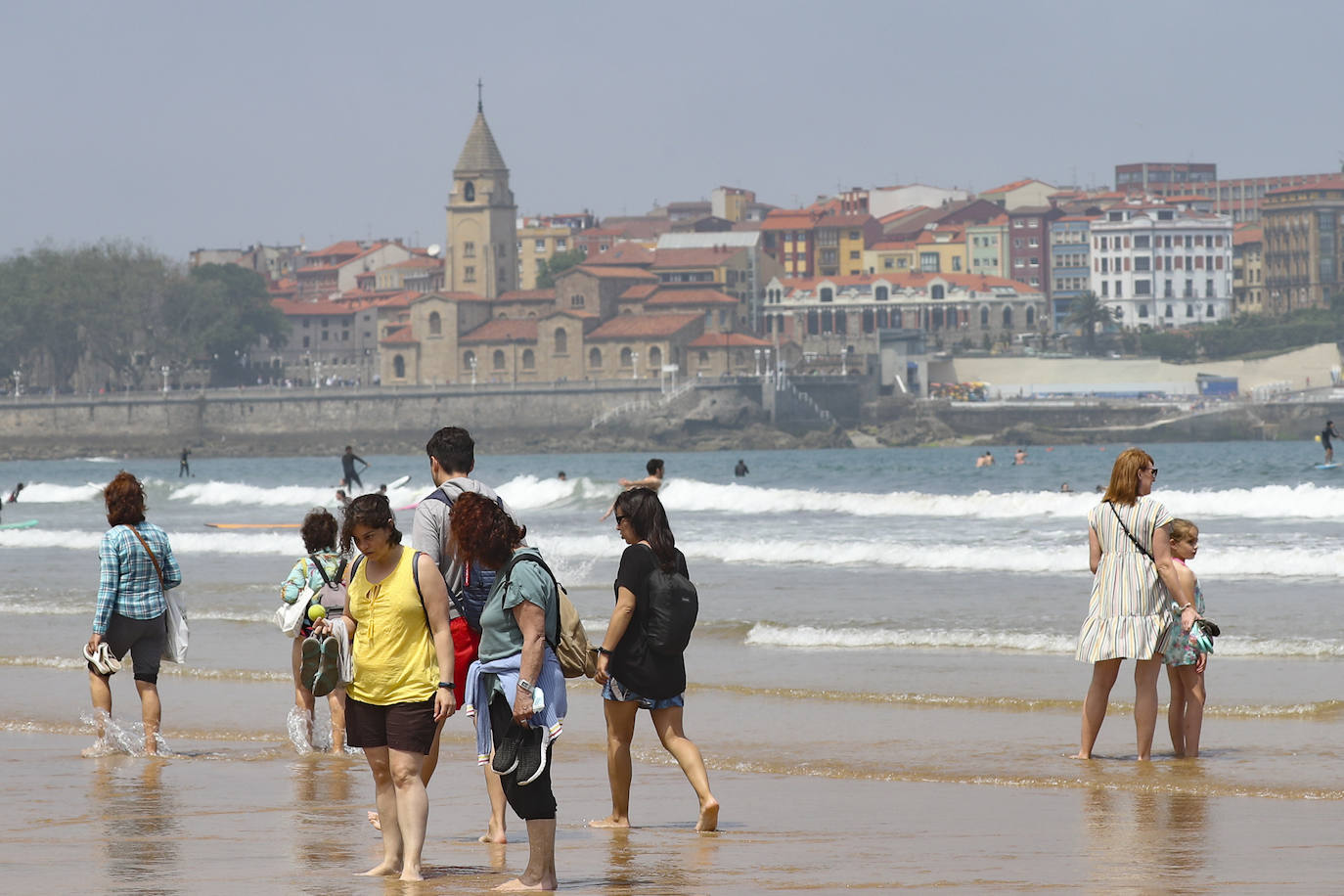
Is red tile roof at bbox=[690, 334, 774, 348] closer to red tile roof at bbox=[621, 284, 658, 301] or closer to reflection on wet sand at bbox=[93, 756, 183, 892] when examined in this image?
red tile roof at bbox=[621, 284, 658, 301]

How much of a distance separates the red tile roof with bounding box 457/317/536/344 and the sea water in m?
78.3

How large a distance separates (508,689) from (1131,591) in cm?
302

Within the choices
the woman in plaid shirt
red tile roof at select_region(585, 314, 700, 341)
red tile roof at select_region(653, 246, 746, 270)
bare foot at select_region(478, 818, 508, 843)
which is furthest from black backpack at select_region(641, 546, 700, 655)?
red tile roof at select_region(653, 246, 746, 270)

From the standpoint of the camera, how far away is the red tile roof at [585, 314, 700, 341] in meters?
105

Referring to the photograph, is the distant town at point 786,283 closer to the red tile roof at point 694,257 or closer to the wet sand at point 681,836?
the red tile roof at point 694,257

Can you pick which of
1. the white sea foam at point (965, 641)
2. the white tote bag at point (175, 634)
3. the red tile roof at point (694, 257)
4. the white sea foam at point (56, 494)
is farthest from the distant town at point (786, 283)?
the white tote bag at point (175, 634)

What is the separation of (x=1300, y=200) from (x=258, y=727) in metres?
132

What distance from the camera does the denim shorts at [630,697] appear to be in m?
5.97

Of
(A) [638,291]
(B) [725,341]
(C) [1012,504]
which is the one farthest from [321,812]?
(A) [638,291]

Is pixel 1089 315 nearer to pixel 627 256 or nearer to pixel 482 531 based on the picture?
pixel 627 256

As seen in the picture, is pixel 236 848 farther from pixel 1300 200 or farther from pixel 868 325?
pixel 1300 200

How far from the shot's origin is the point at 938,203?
5659 inches

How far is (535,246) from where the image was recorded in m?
138

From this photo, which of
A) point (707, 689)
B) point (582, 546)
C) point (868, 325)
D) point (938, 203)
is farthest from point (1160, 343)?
point (707, 689)
